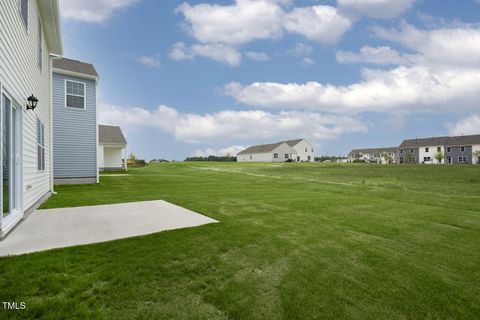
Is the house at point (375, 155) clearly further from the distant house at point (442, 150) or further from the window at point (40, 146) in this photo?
the window at point (40, 146)

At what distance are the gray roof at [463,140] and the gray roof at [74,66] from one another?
6208 cm

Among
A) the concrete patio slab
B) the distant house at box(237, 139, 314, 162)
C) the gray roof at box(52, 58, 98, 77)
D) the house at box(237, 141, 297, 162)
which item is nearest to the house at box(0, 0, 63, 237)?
the concrete patio slab

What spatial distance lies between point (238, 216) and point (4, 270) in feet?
13.6

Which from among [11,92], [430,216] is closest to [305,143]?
[430,216]

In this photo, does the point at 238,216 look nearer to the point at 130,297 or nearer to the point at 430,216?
the point at 130,297

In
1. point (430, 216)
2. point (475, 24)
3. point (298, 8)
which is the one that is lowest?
point (430, 216)

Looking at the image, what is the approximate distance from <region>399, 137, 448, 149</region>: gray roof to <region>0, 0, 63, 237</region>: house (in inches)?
2563

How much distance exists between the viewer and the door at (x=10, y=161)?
4.61 meters

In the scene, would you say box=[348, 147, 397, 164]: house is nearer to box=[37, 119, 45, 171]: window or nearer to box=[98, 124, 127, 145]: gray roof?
box=[98, 124, 127, 145]: gray roof

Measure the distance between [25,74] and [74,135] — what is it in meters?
7.86

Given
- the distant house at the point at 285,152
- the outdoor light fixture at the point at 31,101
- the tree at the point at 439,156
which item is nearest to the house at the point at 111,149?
the outdoor light fixture at the point at 31,101

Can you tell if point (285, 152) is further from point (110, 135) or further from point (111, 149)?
point (110, 135)

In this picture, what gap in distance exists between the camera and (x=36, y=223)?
5.10 m

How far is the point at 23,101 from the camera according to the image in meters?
5.81
